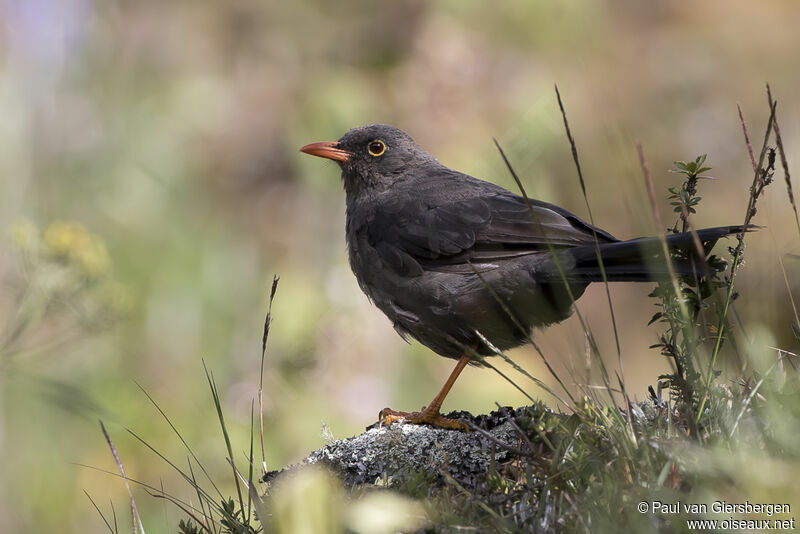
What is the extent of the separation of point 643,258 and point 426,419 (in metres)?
1.22

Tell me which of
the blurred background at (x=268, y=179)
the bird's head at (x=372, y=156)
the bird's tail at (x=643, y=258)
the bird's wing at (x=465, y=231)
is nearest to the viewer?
the bird's tail at (x=643, y=258)

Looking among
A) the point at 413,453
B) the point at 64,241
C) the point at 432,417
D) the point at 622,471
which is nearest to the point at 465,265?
the point at 432,417

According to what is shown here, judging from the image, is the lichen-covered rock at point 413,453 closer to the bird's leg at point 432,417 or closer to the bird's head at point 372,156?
the bird's leg at point 432,417

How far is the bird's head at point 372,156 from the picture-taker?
5078 mm

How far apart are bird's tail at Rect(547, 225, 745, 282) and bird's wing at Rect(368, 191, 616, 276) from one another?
0.73 feet

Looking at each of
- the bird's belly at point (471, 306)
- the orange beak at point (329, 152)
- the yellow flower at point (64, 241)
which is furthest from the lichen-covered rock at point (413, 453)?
the orange beak at point (329, 152)

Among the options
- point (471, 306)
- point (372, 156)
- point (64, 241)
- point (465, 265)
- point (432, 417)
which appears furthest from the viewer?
point (372, 156)

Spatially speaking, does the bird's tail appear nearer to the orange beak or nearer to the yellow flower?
the orange beak

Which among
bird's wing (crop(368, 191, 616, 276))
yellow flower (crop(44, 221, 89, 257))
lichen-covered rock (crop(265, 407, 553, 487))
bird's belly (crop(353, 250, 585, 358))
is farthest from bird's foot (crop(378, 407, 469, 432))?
yellow flower (crop(44, 221, 89, 257))

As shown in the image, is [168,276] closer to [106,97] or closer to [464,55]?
[106,97]

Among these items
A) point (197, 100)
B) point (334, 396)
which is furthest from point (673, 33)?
point (334, 396)

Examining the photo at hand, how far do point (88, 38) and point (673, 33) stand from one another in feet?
23.4

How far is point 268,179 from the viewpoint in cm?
973

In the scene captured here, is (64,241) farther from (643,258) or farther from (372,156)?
(643,258)
